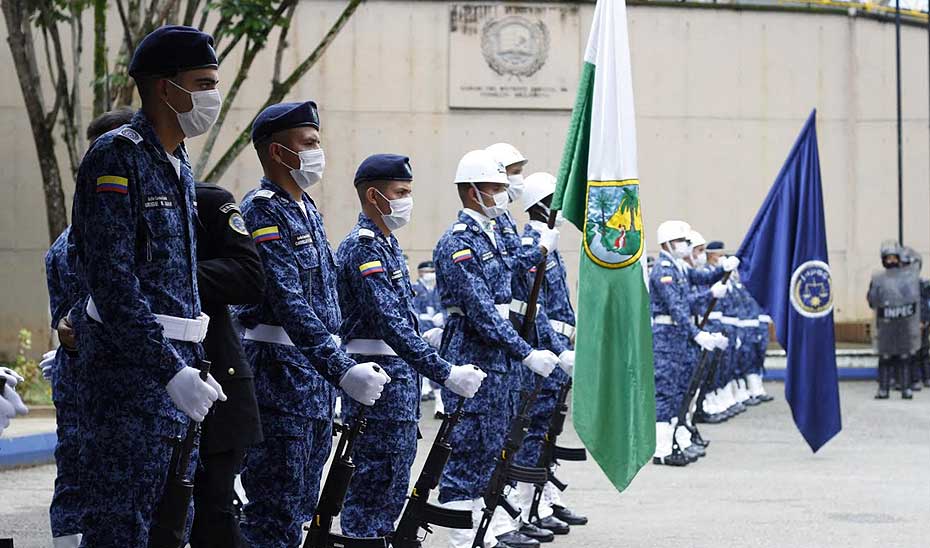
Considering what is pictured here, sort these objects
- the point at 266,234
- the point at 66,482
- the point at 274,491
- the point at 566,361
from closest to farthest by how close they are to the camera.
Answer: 1. the point at 274,491
2. the point at 266,234
3. the point at 66,482
4. the point at 566,361

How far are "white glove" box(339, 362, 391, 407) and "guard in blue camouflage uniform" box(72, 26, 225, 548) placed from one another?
1006mm

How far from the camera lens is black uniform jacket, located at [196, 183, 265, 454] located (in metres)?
4.84

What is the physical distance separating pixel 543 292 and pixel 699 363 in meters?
4.80

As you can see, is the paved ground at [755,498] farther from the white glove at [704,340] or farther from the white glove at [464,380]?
the white glove at [464,380]

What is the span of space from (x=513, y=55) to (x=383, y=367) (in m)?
18.3

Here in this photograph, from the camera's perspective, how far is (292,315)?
17.5 ft

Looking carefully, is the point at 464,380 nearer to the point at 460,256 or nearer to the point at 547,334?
the point at 460,256

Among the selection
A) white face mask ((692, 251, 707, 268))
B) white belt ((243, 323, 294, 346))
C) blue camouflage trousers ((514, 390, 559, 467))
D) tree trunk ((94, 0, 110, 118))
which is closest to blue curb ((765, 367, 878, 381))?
white face mask ((692, 251, 707, 268))

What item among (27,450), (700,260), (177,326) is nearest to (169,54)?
(177,326)

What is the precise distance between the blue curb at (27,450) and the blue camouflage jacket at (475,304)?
505 centimetres

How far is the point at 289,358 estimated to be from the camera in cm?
555

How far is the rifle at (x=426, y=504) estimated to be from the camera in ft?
21.2

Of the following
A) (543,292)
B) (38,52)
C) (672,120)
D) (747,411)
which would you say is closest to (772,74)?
(672,120)

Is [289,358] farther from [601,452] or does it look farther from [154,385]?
[601,452]
